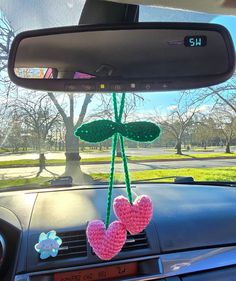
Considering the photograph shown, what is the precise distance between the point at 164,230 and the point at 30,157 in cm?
94

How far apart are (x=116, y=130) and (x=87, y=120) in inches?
38.7

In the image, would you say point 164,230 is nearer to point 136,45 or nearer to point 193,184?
point 193,184

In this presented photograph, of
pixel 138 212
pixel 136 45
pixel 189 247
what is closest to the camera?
pixel 138 212

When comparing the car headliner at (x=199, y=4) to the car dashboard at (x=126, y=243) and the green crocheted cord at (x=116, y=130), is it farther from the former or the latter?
the car dashboard at (x=126, y=243)

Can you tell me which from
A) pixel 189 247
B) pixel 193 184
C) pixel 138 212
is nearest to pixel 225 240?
pixel 189 247

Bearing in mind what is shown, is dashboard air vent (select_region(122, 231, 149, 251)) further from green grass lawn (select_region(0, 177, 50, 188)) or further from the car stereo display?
green grass lawn (select_region(0, 177, 50, 188))

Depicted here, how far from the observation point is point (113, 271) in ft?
8.57

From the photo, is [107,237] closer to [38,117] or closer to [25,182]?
[38,117]

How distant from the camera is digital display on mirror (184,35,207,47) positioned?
1785 mm

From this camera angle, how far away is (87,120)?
2.57m

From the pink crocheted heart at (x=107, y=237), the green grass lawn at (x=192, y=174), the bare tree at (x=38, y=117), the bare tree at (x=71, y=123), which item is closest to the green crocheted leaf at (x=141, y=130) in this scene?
the pink crocheted heart at (x=107, y=237)

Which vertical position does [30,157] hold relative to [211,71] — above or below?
Answer: below

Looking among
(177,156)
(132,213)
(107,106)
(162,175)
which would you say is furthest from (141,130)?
(162,175)

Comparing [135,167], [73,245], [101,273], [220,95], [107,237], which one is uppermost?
[220,95]
